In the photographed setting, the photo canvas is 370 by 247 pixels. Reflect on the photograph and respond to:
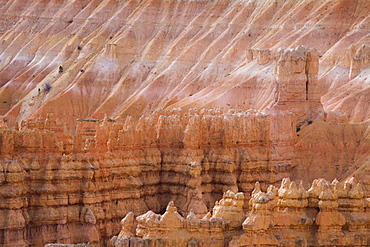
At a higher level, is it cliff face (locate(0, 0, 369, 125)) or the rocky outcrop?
cliff face (locate(0, 0, 369, 125))

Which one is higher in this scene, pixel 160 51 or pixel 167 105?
pixel 160 51

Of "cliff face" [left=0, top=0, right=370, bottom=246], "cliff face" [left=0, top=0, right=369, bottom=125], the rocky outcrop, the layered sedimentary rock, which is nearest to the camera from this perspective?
the layered sedimentary rock

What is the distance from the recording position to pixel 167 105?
101500 millimetres

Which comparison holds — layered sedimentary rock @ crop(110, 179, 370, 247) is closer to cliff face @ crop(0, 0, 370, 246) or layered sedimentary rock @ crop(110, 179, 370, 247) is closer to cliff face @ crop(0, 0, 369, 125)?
cliff face @ crop(0, 0, 370, 246)

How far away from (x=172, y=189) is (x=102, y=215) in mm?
5766

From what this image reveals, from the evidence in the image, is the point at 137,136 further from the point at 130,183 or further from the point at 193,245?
the point at 193,245

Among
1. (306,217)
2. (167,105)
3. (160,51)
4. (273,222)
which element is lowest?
(273,222)

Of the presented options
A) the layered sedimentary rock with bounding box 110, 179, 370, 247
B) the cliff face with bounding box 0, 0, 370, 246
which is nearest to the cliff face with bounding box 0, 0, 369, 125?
the cliff face with bounding box 0, 0, 370, 246

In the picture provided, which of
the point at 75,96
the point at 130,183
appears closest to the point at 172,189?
the point at 130,183

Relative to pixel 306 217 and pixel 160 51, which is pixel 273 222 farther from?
pixel 160 51

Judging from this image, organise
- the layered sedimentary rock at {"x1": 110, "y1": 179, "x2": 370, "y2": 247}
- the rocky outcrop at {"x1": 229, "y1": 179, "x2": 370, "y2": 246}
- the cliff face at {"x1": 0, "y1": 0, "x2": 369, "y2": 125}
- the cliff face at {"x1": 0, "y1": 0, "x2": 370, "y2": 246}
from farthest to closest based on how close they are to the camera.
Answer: the cliff face at {"x1": 0, "y1": 0, "x2": 369, "y2": 125} < the cliff face at {"x1": 0, "y1": 0, "x2": 370, "y2": 246} < the rocky outcrop at {"x1": 229, "y1": 179, "x2": 370, "y2": 246} < the layered sedimentary rock at {"x1": 110, "y1": 179, "x2": 370, "y2": 247}

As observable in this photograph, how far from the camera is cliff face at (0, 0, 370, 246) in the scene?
5475cm

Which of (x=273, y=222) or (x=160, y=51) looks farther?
(x=160, y=51)

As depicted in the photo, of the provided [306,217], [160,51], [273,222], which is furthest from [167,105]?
[273,222]
